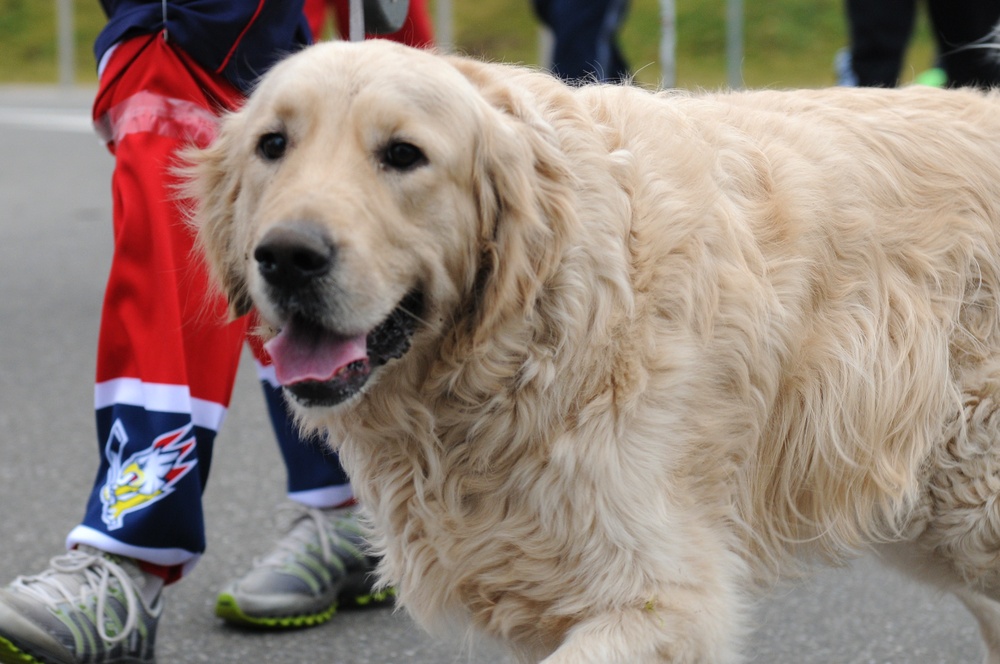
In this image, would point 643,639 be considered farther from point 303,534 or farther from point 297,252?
point 303,534

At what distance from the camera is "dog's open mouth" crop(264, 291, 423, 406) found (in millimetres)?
2387

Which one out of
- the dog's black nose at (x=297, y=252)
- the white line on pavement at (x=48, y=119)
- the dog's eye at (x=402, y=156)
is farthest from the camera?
the white line on pavement at (x=48, y=119)

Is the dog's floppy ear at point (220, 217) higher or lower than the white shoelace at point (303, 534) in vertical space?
higher

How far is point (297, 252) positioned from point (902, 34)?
4.19 m

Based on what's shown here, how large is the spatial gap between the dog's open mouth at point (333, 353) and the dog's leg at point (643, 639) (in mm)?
606

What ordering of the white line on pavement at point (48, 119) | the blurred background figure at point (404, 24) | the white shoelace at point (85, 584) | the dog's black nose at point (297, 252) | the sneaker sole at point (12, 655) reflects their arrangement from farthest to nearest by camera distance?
the white line on pavement at point (48, 119) → the blurred background figure at point (404, 24) → the white shoelace at point (85, 584) → the sneaker sole at point (12, 655) → the dog's black nose at point (297, 252)

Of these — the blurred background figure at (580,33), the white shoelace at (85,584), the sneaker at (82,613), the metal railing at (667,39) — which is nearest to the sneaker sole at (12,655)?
the sneaker at (82,613)

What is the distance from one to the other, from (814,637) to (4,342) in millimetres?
4399

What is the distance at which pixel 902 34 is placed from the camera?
5.68 metres

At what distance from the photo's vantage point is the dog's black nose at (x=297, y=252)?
223cm

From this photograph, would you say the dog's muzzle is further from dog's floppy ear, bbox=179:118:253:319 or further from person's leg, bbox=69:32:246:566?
person's leg, bbox=69:32:246:566

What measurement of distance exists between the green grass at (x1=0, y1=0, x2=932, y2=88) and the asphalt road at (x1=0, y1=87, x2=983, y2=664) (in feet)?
36.9

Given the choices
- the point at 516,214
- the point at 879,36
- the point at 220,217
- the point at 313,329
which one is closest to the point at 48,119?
the point at 879,36

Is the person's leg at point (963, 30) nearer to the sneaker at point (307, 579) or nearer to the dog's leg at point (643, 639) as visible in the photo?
the sneaker at point (307, 579)
